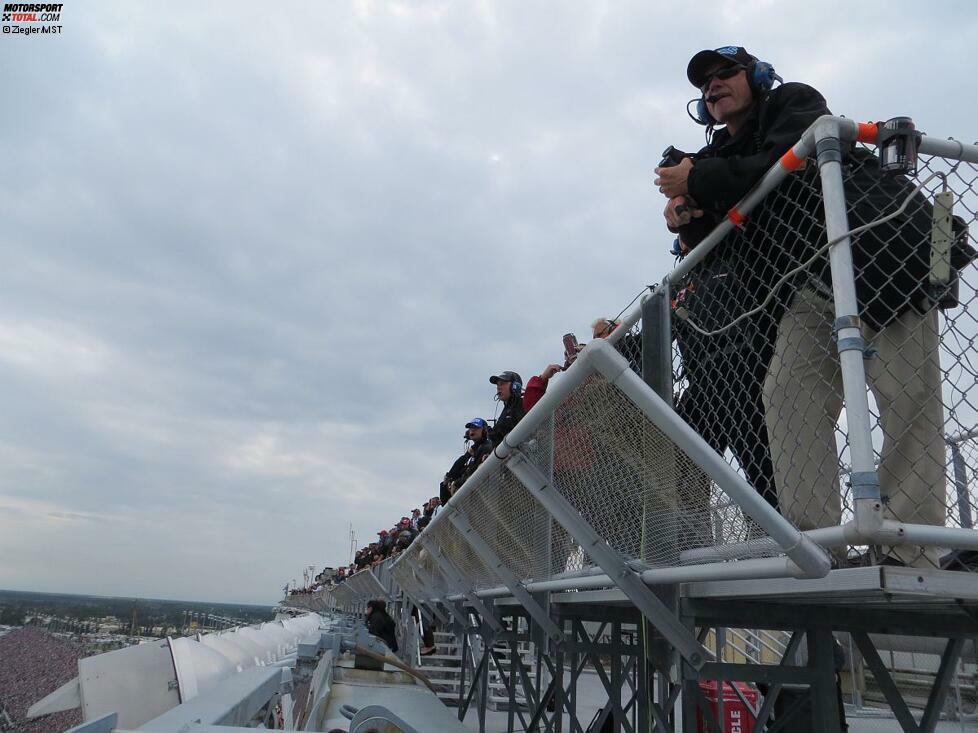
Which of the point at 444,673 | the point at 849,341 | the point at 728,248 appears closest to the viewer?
the point at 849,341

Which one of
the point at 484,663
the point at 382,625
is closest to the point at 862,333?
the point at 484,663

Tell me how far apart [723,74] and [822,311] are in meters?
1.11

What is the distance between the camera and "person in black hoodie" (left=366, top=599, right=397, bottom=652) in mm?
17438

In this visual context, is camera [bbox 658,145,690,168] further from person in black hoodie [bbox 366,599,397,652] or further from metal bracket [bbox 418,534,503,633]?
person in black hoodie [bbox 366,599,397,652]

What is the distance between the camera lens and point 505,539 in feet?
14.6

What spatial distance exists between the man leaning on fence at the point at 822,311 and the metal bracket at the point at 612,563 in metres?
0.72

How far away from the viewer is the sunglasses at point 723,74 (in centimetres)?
275

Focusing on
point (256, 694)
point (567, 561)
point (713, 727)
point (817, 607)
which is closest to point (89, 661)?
point (256, 694)

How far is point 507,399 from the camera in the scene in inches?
237

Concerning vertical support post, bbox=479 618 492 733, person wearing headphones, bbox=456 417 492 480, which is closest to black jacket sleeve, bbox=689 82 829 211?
person wearing headphones, bbox=456 417 492 480

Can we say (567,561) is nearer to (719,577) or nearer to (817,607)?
(817,607)

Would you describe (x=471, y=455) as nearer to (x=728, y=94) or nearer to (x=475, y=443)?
(x=475, y=443)

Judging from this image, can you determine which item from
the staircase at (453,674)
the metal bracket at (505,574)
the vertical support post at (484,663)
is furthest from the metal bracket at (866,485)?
the staircase at (453,674)

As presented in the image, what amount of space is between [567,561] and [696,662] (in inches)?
46.8
